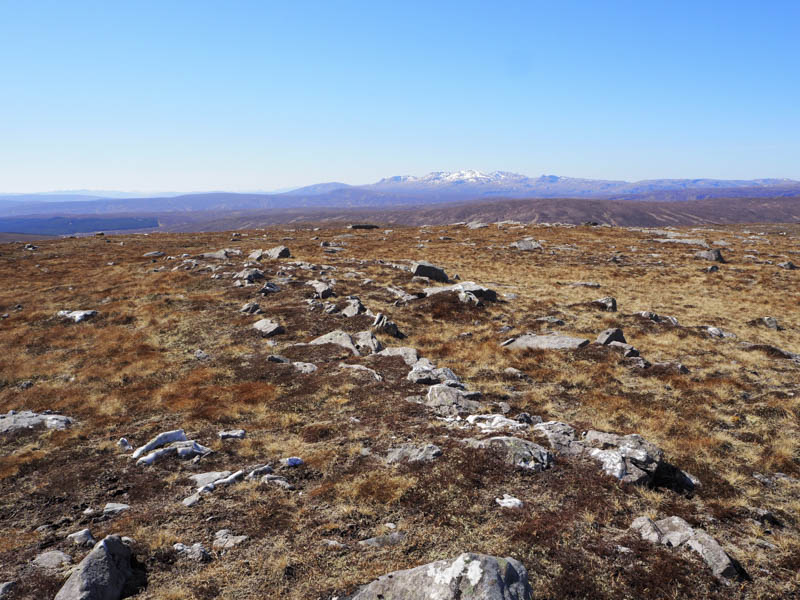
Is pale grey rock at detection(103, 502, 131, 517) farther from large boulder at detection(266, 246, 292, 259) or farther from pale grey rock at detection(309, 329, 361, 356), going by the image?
large boulder at detection(266, 246, 292, 259)

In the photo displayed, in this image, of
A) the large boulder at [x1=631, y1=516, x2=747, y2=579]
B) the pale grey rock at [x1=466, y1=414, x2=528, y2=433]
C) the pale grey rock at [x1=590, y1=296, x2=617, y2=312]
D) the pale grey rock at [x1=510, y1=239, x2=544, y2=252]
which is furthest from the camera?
the pale grey rock at [x1=510, y1=239, x2=544, y2=252]

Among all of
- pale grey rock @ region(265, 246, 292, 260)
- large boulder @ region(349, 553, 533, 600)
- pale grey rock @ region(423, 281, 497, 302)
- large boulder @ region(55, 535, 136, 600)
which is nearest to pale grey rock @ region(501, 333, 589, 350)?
pale grey rock @ region(423, 281, 497, 302)

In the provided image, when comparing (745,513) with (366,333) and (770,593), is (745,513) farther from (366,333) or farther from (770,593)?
(366,333)

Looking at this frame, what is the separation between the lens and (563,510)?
9.82 m

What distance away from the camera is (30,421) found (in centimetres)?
1623

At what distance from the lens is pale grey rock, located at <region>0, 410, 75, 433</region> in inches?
623

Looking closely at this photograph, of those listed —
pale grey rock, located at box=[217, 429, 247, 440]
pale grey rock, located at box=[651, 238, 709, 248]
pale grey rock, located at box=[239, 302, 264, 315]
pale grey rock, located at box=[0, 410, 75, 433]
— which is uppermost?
pale grey rock, located at box=[651, 238, 709, 248]

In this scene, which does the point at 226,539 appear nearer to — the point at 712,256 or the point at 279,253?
the point at 279,253

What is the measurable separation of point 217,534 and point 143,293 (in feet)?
110

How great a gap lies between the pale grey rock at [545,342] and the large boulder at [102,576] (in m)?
19.2

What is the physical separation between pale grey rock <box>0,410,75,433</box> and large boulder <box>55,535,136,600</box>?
35.9ft

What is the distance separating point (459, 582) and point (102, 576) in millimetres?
6197

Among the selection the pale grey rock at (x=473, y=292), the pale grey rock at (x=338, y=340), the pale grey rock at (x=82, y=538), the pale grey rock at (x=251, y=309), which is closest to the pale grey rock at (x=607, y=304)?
the pale grey rock at (x=473, y=292)

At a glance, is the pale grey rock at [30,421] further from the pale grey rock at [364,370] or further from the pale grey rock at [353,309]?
the pale grey rock at [353,309]
